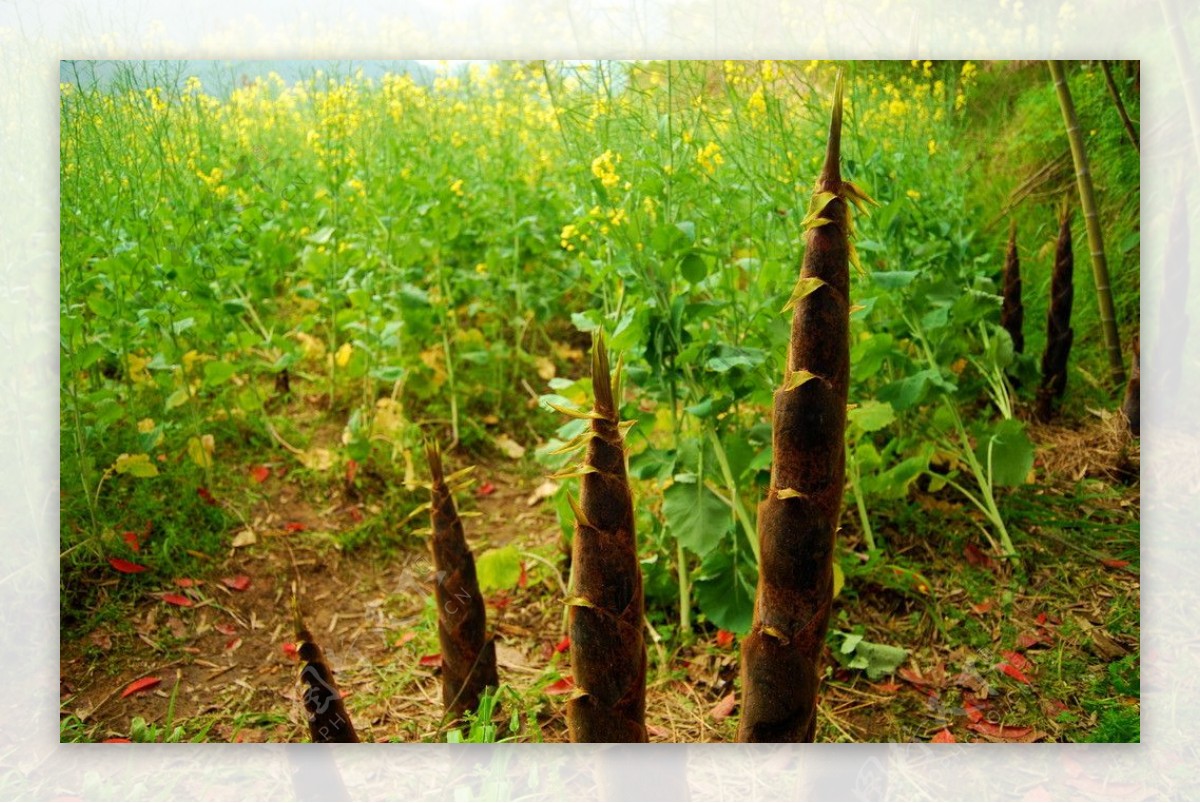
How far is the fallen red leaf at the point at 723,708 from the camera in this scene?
156 cm

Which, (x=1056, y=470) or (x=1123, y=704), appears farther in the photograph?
(x=1056, y=470)

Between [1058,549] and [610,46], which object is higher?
[610,46]

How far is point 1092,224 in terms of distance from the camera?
163 cm

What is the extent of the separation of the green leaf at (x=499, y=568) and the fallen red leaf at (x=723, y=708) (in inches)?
16.8

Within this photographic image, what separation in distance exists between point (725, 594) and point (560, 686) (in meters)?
0.34

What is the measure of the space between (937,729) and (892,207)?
0.91 meters

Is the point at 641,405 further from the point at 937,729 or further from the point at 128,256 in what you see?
the point at 128,256

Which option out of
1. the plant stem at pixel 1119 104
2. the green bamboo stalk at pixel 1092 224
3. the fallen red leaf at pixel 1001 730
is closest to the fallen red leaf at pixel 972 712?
the fallen red leaf at pixel 1001 730

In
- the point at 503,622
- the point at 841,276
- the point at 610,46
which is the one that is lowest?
the point at 503,622

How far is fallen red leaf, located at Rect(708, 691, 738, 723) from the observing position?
61.4 inches

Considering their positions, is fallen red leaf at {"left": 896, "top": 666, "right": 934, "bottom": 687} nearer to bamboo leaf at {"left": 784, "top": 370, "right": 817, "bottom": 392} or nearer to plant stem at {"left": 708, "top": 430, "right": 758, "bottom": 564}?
plant stem at {"left": 708, "top": 430, "right": 758, "bottom": 564}

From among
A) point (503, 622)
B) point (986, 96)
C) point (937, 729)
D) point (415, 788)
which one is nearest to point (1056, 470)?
point (937, 729)

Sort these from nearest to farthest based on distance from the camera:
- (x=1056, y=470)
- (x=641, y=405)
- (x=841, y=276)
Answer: (x=841, y=276) → (x=1056, y=470) → (x=641, y=405)

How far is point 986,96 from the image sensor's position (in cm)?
163
